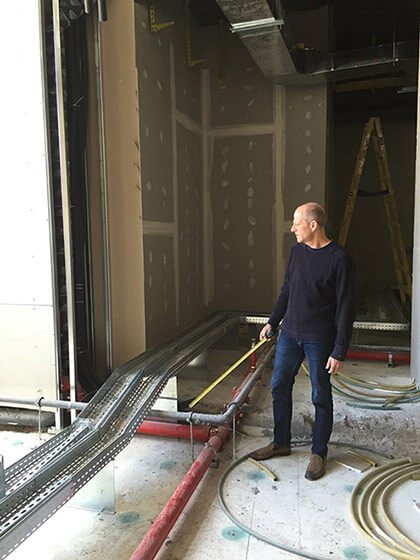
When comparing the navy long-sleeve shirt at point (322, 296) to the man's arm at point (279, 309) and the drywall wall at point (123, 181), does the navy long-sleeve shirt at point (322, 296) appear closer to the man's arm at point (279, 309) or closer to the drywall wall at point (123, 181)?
the man's arm at point (279, 309)

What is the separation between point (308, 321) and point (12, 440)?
2042mm

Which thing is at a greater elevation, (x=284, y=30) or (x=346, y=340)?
(x=284, y=30)

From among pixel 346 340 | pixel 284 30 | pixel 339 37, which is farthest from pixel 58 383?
pixel 339 37

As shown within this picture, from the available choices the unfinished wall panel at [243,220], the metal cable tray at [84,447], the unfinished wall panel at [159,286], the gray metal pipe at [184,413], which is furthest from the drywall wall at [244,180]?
the gray metal pipe at [184,413]

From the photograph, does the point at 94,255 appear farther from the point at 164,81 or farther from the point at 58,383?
the point at 164,81

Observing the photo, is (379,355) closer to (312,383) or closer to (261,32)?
(312,383)

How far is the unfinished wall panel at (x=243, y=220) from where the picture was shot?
4656 mm

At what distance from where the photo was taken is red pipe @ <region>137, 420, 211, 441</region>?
9.24 feet

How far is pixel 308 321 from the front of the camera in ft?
7.95

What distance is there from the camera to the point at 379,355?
13.3 feet

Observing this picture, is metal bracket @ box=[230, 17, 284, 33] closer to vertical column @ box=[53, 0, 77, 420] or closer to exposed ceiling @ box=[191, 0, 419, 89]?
exposed ceiling @ box=[191, 0, 419, 89]

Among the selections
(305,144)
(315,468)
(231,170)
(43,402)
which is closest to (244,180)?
(231,170)

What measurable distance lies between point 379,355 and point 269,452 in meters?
1.85

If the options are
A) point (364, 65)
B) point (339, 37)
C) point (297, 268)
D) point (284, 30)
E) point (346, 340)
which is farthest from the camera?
point (339, 37)
